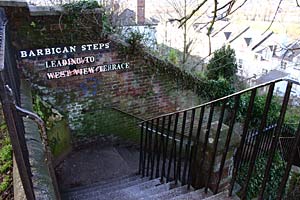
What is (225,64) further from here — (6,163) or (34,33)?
(6,163)

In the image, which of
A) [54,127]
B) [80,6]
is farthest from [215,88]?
[54,127]

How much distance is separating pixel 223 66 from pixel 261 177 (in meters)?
3.65

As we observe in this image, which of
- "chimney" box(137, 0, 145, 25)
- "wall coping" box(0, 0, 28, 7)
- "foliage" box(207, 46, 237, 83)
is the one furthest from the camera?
"chimney" box(137, 0, 145, 25)

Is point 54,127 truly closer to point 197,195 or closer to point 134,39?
point 134,39

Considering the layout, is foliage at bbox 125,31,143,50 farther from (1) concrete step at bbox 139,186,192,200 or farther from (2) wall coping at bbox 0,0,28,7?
(1) concrete step at bbox 139,186,192,200

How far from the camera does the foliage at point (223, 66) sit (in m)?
7.38

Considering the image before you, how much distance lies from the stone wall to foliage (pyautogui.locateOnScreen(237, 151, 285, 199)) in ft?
6.89

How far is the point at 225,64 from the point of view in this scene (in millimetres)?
7422

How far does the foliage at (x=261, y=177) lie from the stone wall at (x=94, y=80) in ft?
6.89

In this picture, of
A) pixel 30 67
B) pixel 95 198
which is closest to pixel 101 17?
pixel 30 67

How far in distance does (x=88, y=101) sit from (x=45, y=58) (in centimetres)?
118

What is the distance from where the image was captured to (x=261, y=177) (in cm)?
456

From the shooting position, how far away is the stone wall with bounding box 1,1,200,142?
4449 millimetres

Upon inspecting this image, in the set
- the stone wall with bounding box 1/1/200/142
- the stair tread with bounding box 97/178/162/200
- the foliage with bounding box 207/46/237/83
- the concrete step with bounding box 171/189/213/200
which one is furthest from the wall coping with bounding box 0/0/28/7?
the foliage with bounding box 207/46/237/83
